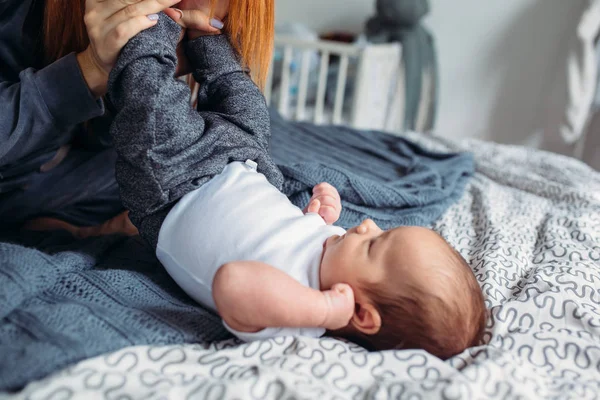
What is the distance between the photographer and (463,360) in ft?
2.05

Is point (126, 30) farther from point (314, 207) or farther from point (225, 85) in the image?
point (314, 207)

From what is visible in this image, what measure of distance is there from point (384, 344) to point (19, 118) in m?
0.58

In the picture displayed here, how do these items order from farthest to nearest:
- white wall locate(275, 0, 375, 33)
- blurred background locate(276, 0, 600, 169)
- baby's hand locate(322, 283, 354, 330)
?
white wall locate(275, 0, 375, 33) → blurred background locate(276, 0, 600, 169) → baby's hand locate(322, 283, 354, 330)

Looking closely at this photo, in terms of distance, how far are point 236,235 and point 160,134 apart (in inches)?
6.6

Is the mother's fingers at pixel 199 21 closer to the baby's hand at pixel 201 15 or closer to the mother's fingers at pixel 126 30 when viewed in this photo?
the baby's hand at pixel 201 15

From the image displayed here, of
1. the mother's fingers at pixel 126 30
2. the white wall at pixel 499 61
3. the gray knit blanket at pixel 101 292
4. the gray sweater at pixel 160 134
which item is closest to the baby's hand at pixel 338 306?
the gray knit blanket at pixel 101 292

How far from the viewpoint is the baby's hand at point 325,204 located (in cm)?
86

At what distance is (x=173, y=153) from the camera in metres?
0.75

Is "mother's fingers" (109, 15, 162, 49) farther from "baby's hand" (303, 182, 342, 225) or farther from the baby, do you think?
"baby's hand" (303, 182, 342, 225)

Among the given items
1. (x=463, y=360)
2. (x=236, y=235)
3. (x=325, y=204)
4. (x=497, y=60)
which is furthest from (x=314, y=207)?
(x=497, y=60)

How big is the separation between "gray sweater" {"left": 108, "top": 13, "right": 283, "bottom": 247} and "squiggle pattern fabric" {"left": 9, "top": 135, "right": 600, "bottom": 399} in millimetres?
226

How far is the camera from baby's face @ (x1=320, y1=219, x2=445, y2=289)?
65 cm

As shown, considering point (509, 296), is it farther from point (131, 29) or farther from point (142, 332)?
point (131, 29)

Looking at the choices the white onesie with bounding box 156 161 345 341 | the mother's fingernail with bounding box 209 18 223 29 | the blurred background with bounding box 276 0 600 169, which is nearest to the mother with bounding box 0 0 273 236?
the mother's fingernail with bounding box 209 18 223 29
